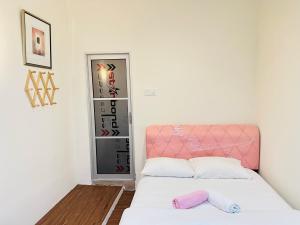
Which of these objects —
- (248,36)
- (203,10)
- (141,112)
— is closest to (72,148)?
(141,112)

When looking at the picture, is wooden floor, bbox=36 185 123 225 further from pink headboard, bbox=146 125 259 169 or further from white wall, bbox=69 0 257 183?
white wall, bbox=69 0 257 183

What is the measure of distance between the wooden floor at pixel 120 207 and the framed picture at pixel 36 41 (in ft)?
5.89

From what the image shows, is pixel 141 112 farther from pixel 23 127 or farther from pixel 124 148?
pixel 23 127

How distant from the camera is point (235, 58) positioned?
3.30 m

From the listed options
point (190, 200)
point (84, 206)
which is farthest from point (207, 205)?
point (84, 206)

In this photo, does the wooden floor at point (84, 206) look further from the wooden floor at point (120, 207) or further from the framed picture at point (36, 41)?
the framed picture at point (36, 41)

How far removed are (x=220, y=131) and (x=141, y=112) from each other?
3.43ft

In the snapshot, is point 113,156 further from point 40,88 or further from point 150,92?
point 40,88

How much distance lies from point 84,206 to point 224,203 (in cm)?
160

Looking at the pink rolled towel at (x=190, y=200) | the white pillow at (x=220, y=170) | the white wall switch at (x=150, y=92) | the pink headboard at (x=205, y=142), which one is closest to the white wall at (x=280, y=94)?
the pink headboard at (x=205, y=142)

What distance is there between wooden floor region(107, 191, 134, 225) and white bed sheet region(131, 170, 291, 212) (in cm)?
51

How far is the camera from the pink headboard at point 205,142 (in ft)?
10.4

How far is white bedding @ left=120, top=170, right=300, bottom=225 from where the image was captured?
1.79 m

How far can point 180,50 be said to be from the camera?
3340mm
